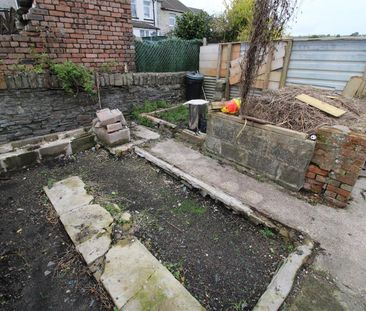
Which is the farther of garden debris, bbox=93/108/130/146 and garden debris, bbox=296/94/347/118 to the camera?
garden debris, bbox=93/108/130/146

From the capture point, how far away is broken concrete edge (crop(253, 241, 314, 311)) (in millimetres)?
1609

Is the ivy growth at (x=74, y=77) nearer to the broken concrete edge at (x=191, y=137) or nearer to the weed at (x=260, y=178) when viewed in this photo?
the broken concrete edge at (x=191, y=137)

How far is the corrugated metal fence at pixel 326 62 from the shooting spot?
180 inches

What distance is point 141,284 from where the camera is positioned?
1.77m

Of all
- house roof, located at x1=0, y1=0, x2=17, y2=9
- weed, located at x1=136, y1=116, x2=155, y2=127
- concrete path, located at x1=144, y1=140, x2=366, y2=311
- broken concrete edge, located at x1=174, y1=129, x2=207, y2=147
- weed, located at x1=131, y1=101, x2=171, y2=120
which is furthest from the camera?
house roof, located at x1=0, y1=0, x2=17, y2=9

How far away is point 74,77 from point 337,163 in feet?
15.2

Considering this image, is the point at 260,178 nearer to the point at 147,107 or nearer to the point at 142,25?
the point at 147,107

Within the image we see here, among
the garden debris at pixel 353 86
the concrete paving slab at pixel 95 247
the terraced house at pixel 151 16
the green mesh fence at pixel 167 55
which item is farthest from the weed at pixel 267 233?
the terraced house at pixel 151 16

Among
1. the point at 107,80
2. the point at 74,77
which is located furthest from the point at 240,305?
the point at 107,80

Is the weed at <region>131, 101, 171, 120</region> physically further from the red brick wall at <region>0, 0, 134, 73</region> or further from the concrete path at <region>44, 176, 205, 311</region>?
the concrete path at <region>44, 176, 205, 311</region>

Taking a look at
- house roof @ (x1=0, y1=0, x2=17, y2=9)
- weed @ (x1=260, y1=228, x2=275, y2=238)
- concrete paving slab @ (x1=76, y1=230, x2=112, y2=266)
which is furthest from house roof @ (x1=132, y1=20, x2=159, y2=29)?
weed @ (x1=260, y1=228, x2=275, y2=238)

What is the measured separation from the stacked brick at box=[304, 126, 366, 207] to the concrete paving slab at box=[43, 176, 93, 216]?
3031mm

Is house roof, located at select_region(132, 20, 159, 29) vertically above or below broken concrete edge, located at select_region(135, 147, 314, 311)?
above

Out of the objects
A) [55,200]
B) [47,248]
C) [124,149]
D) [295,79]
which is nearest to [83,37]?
[124,149]
